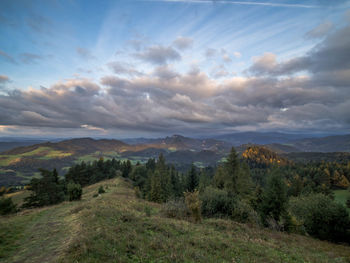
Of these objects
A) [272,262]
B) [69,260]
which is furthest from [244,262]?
[69,260]

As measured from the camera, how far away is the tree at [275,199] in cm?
2977

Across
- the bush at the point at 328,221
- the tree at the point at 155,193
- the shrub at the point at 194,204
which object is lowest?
the tree at the point at 155,193

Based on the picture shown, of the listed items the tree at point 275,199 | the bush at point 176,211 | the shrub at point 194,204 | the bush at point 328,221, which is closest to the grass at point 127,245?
the shrub at point 194,204

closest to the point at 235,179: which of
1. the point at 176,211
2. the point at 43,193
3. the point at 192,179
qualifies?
the point at 176,211

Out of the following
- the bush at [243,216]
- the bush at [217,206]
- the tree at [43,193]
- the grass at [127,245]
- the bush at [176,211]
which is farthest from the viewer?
the tree at [43,193]

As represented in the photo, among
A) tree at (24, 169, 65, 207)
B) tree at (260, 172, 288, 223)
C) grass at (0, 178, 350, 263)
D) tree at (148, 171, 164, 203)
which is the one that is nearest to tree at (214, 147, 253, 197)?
tree at (260, 172, 288, 223)

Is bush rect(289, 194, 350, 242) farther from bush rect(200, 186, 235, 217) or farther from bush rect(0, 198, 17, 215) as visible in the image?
bush rect(0, 198, 17, 215)

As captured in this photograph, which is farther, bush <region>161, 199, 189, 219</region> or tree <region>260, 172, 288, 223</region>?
tree <region>260, 172, 288, 223</region>

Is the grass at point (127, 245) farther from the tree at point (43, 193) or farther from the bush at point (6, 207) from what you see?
the tree at point (43, 193)

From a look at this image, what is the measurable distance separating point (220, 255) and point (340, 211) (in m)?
25.2

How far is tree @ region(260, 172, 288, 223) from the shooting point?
29766mm

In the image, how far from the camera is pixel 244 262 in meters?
10.3

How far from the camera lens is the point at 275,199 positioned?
30.2 meters

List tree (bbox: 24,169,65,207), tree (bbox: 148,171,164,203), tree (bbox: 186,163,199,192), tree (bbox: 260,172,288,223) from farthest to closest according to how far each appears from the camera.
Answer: tree (bbox: 186,163,199,192) → tree (bbox: 148,171,164,203) → tree (bbox: 24,169,65,207) → tree (bbox: 260,172,288,223)
